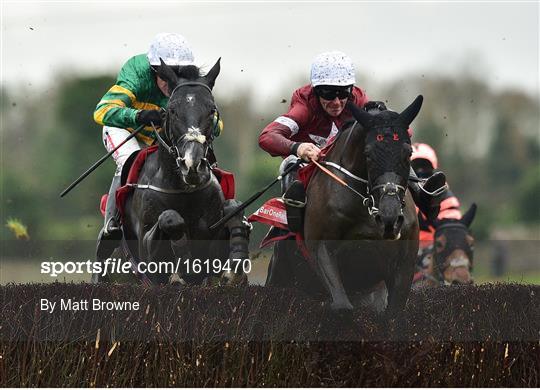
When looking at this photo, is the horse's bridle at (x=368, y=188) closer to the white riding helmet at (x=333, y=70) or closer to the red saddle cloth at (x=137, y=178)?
the white riding helmet at (x=333, y=70)

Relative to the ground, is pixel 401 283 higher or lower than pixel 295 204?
lower

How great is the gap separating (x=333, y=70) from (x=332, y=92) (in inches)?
8.3

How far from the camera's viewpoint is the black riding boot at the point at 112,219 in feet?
32.0

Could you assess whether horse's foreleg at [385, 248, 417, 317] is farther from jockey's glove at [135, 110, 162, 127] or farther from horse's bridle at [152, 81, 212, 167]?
jockey's glove at [135, 110, 162, 127]

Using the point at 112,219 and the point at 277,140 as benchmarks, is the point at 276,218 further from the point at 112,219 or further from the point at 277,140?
the point at 112,219

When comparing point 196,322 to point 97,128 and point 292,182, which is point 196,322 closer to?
point 292,182

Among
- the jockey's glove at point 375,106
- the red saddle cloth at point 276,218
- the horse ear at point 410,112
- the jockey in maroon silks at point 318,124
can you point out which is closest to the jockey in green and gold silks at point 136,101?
the jockey in maroon silks at point 318,124

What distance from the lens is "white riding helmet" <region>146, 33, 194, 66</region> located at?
31.0 feet

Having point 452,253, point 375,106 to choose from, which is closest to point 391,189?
point 375,106

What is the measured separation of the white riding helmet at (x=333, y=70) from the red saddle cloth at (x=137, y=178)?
111 centimetres

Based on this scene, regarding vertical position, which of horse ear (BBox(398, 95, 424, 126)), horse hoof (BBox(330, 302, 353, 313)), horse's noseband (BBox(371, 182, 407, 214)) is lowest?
horse hoof (BBox(330, 302, 353, 313))

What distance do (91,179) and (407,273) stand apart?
13.6 m

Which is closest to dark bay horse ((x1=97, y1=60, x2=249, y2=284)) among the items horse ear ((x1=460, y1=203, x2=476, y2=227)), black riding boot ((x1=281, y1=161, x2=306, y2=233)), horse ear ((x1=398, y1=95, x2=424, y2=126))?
black riding boot ((x1=281, y1=161, x2=306, y2=233))

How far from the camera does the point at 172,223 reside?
8.75m
